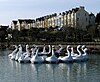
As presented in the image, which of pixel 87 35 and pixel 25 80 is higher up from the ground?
pixel 87 35

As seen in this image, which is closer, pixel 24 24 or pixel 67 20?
pixel 67 20

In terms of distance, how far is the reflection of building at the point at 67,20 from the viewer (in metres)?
113

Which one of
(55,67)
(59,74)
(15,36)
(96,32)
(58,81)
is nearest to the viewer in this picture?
(58,81)

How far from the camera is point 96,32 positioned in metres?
91.8

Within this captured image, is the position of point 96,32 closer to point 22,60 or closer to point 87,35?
point 87,35

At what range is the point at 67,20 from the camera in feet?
396

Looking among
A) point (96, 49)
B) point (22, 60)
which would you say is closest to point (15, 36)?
point (96, 49)

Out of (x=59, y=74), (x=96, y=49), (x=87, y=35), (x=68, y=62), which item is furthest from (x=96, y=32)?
(x=59, y=74)

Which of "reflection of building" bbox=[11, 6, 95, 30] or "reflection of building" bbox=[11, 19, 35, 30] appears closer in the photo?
"reflection of building" bbox=[11, 6, 95, 30]

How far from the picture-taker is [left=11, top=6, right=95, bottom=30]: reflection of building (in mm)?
112731

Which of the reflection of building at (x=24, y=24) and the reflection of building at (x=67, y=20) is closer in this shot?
the reflection of building at (x=67, y=20)

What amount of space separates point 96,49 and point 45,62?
2324 cm

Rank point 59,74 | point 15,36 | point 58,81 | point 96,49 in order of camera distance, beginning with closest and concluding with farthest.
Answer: point 58,81, point 59,74, point 96,49, point 15,36

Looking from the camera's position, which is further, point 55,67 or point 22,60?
point 22,60
